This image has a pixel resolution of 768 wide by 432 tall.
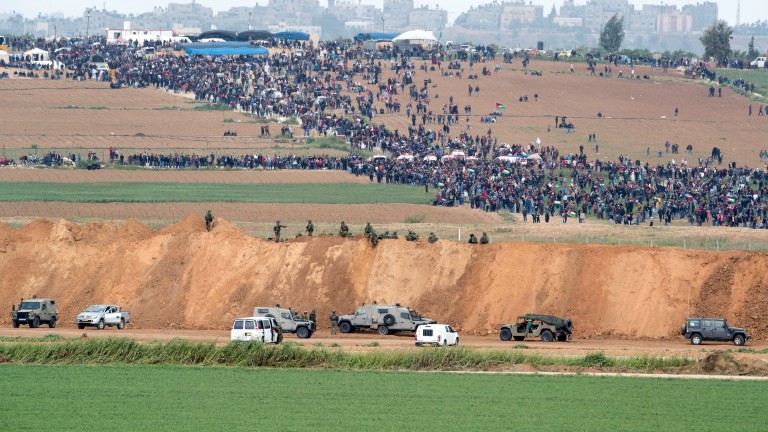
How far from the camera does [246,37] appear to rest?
521 ft

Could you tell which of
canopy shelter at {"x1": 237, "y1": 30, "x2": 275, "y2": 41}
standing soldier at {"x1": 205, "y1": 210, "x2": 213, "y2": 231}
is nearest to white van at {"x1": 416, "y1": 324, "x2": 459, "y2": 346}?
standing soldier at {"x1": 205, "y1": 210, "x2": 213, "y2": 231}

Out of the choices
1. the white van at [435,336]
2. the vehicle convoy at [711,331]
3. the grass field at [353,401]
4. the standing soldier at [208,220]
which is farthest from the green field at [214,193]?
the grass field at [353,401]

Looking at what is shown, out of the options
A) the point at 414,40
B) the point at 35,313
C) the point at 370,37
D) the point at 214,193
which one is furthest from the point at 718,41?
the point at 35,313

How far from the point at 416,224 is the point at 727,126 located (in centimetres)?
5449

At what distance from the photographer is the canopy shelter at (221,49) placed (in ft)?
433

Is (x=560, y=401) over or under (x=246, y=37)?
under

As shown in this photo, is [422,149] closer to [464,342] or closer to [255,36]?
[464,342]

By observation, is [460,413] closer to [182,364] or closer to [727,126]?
[182,364]

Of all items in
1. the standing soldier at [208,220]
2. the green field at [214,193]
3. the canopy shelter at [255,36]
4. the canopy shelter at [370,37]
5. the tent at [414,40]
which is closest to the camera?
the standing soldier at [208,220]

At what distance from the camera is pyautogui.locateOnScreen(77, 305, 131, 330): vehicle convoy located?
167ft

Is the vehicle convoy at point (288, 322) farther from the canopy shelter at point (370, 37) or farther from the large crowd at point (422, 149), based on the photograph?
the canopy shelter at point (370, 37)

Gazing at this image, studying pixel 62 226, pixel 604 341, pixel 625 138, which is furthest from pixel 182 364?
pixel 625 138

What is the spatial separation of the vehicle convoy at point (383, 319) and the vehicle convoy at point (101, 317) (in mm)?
8798

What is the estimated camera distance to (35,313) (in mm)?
51406
